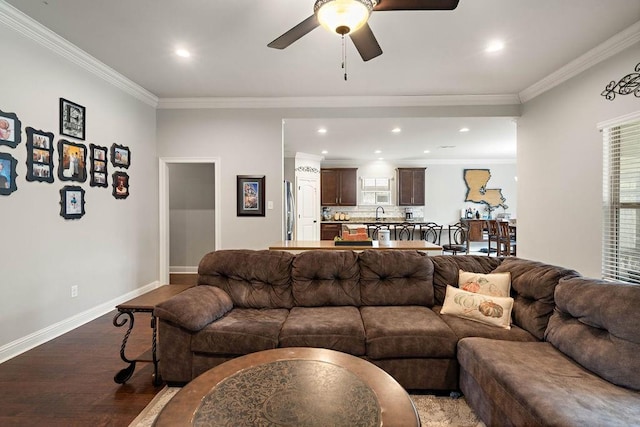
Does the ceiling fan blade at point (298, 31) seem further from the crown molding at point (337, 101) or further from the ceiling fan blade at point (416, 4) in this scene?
the crown molding at point (337, 101)

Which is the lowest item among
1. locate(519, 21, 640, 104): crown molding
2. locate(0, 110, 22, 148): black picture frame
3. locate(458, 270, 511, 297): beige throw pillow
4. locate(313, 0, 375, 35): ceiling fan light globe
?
locate(458, 270, 511, 297): beige throw pillow

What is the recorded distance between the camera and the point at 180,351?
203 cm

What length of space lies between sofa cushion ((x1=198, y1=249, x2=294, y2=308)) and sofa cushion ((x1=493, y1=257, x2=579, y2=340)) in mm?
1729

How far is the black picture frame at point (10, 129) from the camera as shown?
250 cm

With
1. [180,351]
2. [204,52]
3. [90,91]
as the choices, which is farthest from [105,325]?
[204,52]

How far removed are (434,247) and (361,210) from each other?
17.6 ft

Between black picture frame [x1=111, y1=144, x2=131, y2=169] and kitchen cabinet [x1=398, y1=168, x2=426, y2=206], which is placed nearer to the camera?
black picture frame [x1=111, y1=144, x2=131, y2=169]

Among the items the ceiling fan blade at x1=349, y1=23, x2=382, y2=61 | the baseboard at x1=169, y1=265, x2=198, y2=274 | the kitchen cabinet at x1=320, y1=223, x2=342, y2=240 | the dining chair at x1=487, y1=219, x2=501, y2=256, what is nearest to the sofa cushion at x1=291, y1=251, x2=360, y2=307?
the ceiling fan blade at x1=349, y1=23, x2=382, y2=61

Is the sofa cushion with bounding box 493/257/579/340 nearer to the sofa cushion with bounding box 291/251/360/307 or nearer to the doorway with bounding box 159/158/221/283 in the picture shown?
the sofa cushion with bounding box 291/251/360/307

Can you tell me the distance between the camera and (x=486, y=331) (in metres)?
1.99

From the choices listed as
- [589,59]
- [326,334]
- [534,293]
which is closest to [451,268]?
[534,293]

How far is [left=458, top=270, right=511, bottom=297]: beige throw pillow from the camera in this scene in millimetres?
2207

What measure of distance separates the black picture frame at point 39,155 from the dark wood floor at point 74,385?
1.59 metres

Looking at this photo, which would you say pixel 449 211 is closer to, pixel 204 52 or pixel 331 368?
pixel 204 52
